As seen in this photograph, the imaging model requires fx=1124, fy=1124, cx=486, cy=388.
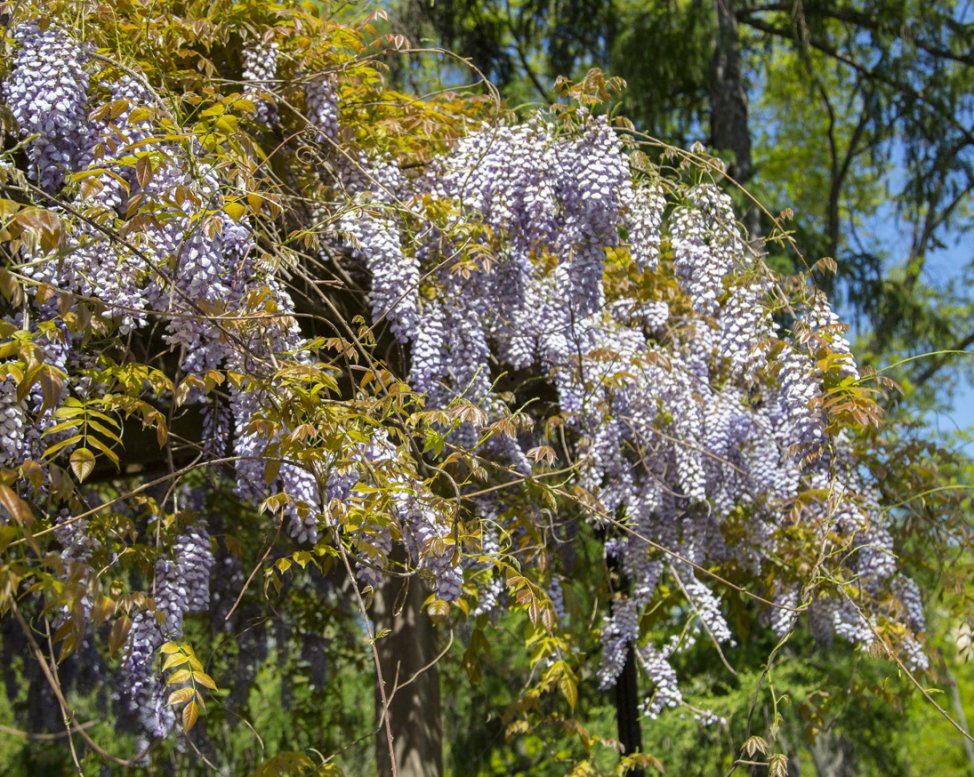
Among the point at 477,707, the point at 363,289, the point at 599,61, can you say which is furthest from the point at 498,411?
the point at 599,61

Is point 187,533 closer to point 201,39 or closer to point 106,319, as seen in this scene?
point 106,319

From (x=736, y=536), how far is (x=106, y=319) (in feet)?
9.01

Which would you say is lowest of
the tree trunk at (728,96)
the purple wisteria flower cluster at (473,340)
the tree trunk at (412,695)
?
the tree trunk at (412,695)

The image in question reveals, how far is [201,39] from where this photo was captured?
3.06 m

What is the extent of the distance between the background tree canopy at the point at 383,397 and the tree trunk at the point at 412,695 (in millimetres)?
15

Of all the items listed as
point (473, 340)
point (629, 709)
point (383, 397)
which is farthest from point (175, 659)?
point (629, 709)

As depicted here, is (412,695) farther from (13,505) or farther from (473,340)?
(13,505)

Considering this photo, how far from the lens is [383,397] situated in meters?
2.82

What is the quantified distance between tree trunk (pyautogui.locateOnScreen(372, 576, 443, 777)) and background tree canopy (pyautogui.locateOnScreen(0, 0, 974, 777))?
1 cm

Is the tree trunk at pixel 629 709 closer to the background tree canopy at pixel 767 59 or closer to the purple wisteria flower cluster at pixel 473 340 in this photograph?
the purple wisteria flower cluster at pixel 473 340

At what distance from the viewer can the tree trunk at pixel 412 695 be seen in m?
3.74

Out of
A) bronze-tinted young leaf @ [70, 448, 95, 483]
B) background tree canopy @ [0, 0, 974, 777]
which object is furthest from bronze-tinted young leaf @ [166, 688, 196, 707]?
→ bronze-tinted young leaf @ [70, 448, 95, 483]

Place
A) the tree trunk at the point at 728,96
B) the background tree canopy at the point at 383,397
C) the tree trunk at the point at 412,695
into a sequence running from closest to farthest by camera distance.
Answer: the background tree canopy at the point at 383,397, the tree trunk at the point at 412,695, the tree trunk at the point at 728,96

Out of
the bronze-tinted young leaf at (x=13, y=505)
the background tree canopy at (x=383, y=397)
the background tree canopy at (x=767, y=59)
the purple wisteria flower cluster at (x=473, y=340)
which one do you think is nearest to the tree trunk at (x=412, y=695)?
the background tree canopy at (x=383, y=397)
